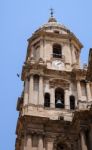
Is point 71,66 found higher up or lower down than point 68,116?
higher up

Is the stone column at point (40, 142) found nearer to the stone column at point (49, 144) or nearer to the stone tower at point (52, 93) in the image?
the stone tower at point (52, 93)

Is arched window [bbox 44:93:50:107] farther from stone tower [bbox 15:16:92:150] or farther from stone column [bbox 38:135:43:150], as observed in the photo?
stone column [bbox 38:135:43:150]

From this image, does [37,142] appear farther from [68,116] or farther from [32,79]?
[32,79]

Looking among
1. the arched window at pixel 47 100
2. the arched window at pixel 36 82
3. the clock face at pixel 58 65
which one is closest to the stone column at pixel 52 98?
the arched window at pixel 47 100

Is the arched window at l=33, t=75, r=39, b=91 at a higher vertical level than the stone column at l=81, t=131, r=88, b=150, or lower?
higher

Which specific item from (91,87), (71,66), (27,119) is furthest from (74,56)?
(27,119)

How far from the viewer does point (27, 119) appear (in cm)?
3459

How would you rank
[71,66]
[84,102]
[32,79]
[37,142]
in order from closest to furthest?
[37,142]
[84,102]
[32,79]
[71,66]

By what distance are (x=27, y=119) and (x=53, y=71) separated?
7.89 m

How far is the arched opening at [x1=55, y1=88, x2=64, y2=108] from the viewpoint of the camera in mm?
38500

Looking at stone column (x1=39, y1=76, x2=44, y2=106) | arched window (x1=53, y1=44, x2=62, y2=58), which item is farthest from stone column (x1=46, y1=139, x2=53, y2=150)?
arched window (x1=53, y1=44, x2=62, y2=58)

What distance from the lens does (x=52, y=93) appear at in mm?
39281

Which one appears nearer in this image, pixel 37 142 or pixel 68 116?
pixel 37 142

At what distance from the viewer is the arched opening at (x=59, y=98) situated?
126ft
